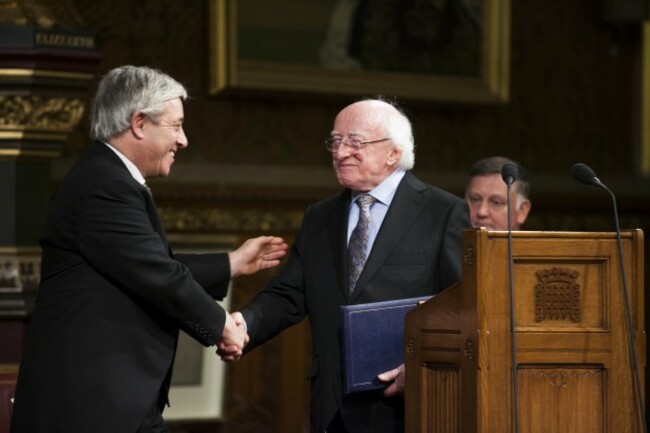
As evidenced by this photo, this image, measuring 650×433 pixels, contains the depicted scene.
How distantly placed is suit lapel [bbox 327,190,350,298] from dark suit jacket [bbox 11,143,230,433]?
31.7 inches

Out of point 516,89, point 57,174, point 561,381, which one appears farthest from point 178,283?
→ point 516,89

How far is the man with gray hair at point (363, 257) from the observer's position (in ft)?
16.3

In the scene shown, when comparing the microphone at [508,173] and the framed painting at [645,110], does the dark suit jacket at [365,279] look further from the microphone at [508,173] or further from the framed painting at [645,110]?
the framed painting at [645,110]

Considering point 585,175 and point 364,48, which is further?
point 364,48

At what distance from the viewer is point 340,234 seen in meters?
5.17

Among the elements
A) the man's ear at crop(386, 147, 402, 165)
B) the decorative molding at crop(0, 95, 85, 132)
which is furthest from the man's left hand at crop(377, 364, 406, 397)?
the decorative molding at crop(0, 95, 85, 132)

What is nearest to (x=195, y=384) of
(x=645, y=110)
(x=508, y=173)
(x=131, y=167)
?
(x=131, y=167)

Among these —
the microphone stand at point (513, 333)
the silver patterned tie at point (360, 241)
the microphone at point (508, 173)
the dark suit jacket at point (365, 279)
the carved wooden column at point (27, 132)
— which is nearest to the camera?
the microphone stand at point (513, 333)

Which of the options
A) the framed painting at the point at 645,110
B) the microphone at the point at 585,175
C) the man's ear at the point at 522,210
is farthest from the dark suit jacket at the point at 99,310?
the framed painting at the point at 645,110

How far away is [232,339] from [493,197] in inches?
74.3

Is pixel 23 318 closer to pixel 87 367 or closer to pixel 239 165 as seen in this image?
pixel 87 367

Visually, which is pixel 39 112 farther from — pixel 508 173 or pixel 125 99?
pixel 508 173

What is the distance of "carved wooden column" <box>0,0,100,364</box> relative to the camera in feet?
19.1

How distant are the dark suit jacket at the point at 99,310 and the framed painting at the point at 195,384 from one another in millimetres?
2607
